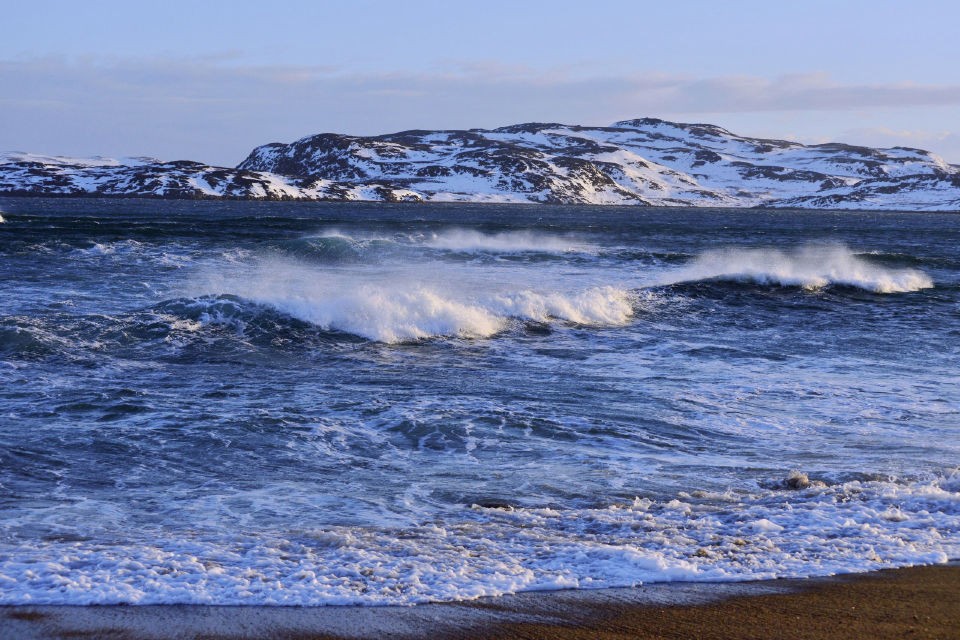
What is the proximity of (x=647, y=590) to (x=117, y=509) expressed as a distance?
4.73 meters

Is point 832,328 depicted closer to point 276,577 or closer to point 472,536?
point 472,536

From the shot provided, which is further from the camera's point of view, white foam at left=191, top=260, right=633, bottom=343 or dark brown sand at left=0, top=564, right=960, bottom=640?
white foam at left=191, top=260, right=633, bottom=343

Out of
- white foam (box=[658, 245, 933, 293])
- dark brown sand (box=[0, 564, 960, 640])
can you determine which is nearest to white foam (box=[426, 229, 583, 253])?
white foam (box=[658, 245, 933, 293])

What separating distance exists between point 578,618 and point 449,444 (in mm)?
5260

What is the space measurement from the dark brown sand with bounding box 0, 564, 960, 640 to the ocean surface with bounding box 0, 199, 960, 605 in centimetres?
21

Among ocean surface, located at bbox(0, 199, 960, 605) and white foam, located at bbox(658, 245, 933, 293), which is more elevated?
white foam, located at bbox(658, 245, 933, 293)

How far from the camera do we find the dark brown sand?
6.06 metres

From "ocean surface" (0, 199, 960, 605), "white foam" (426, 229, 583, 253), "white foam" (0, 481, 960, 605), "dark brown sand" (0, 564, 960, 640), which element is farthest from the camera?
"white foam" (426, 229, 583, 253)

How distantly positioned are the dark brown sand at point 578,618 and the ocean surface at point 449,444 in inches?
8.3

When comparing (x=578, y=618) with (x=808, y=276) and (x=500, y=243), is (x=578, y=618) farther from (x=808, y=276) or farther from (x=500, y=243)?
(x=500, y=243)

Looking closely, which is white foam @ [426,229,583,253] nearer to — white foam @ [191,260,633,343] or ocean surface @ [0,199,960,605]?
white foam @ [191,260,633,343]

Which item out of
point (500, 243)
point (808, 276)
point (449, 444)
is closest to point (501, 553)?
point (449, 444)

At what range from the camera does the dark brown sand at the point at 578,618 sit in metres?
6.06

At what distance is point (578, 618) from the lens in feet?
20.7
